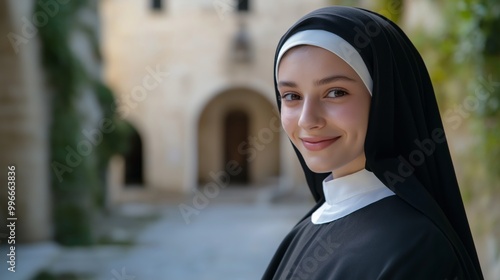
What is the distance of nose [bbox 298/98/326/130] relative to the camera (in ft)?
4.88

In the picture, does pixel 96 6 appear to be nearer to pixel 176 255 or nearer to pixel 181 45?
pixel 181 45

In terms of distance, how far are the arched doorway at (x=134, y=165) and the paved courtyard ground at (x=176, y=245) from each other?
3.57 metres

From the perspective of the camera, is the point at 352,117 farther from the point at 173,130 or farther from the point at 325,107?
the point at 173,130

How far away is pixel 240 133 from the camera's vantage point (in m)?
21.2

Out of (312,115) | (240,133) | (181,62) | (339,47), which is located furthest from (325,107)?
(240,133)

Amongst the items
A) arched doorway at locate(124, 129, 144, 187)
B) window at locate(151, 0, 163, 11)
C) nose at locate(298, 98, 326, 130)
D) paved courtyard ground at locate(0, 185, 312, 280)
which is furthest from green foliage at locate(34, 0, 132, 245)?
arched doorway at locate(124, 129, 144, 187)

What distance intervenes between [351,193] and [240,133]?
64.6ft

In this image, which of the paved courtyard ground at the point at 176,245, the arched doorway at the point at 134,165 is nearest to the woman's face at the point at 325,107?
the paved courtyard ground at the point at 176,245

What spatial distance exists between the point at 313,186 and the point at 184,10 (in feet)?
57.5

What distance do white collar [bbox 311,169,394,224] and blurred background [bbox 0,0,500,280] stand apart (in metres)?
4.16

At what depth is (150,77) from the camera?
62.9ft

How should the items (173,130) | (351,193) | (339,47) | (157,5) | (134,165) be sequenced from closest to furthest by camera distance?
1. (339,47)
2. (351,193)
3. (157,5)
4. (173,130)
5. (134,165)

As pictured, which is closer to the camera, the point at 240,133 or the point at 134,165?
the point at 134,165

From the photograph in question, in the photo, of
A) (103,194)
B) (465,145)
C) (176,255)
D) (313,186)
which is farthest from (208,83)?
(313,186)
